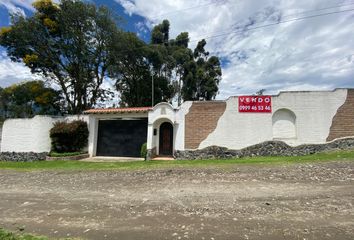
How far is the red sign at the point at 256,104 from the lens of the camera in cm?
1423

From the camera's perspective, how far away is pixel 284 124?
14.2 meters

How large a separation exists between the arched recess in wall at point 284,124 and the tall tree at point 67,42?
1772 cm

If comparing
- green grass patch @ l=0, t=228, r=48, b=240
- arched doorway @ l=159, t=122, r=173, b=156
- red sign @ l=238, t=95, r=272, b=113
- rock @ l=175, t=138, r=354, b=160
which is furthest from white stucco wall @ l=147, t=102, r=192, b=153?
green grass patch @ l=0, t=228, r=48, b=240

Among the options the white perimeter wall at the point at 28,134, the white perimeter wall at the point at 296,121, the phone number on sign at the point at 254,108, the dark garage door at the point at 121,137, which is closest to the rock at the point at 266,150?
the white perimeter wall at the point at 296,121

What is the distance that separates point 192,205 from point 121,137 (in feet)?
42.5

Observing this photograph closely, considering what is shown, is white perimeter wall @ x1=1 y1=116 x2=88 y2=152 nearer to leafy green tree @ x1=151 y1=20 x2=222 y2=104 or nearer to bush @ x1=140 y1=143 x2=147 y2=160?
bush @ x1=140 y1=143 x2=147 y2=160

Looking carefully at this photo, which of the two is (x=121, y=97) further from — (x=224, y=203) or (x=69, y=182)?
(x=224, y=203)

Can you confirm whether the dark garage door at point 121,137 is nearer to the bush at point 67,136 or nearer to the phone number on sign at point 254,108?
the bush at point 67,136

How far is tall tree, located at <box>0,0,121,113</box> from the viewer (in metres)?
21.4

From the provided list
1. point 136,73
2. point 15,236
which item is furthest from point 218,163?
point 136,73

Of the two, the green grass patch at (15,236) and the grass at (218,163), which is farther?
the grass at (218,163)

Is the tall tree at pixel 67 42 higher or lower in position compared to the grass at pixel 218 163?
higher

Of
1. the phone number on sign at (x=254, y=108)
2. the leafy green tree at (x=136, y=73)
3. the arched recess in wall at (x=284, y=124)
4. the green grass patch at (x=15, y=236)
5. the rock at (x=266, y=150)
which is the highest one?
the leafy green tree at (x=136, y=73)

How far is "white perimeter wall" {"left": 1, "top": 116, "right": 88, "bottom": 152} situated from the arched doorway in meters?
6.07
